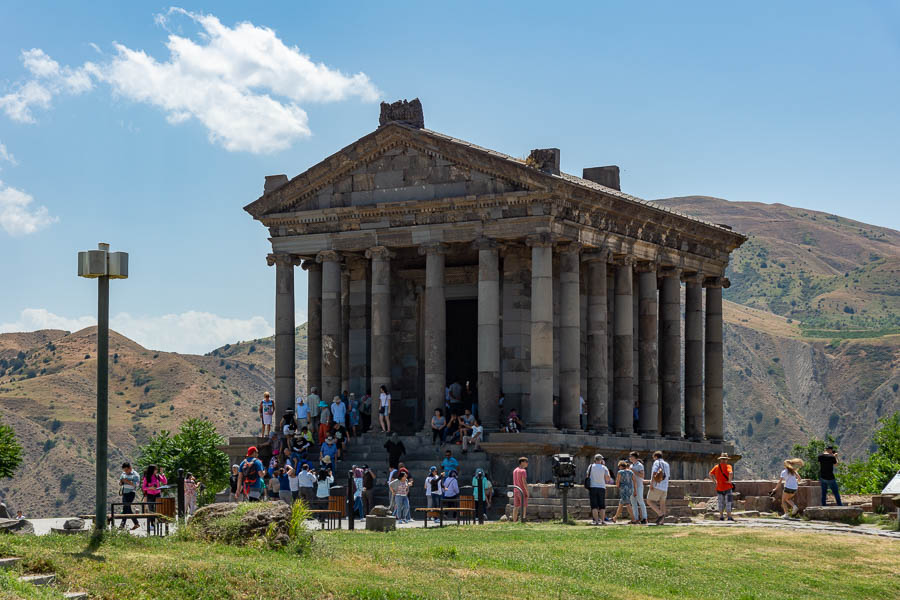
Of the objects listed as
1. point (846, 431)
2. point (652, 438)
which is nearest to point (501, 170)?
point (652, 438)

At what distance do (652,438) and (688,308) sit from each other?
23.3ft

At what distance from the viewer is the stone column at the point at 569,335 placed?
42000mm

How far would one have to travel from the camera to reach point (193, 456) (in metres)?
58.4

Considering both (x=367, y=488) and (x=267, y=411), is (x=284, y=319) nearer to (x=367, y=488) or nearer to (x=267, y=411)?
(x=267, y=411)

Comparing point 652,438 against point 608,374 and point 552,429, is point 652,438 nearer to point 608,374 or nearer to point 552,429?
point 608,374

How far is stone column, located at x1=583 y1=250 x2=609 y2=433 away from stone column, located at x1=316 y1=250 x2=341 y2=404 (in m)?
7.89

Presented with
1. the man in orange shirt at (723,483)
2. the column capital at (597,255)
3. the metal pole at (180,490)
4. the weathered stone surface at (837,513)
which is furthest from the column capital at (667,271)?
the metal pole at (180,490)

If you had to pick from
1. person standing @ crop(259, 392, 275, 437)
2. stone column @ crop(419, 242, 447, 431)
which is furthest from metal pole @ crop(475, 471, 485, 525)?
person standing @ crop(259, 392, 275, 437)

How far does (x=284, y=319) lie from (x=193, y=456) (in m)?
15.0

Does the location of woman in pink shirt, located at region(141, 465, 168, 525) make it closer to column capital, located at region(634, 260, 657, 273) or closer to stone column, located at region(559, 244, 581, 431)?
stone column, located at region(559, 244, 581, 431)

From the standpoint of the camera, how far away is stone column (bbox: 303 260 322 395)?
46219 mm

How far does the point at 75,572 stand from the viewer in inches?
674

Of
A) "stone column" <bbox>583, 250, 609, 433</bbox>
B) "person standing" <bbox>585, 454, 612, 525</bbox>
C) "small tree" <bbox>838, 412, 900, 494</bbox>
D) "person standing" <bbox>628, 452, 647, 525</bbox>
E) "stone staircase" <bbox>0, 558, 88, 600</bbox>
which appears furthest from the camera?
"small tree" <bbox>838, 412, 900, 494</bbox>

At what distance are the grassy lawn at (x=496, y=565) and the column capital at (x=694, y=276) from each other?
21.4m
